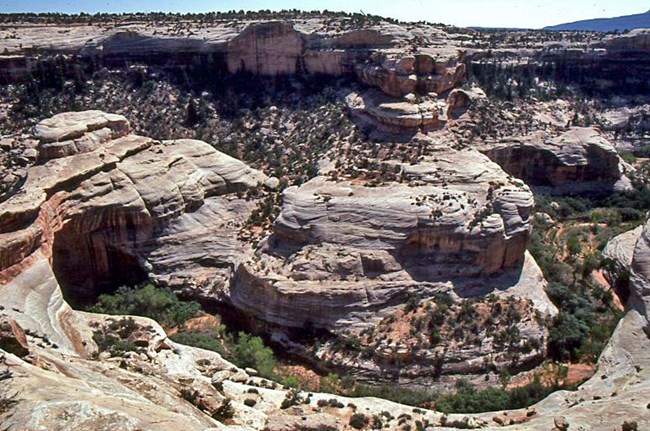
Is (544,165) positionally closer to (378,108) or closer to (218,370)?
(378,108)

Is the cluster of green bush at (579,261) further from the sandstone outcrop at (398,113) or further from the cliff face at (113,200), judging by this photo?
the cliff face at (113,200)

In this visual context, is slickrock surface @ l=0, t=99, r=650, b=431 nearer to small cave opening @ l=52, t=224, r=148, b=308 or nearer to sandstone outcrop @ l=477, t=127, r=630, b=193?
small cave opening @ l=52, t=224, r=148, b=308

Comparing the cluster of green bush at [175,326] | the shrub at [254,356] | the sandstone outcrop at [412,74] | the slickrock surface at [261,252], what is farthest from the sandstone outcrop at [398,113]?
the shrub at [254,356]

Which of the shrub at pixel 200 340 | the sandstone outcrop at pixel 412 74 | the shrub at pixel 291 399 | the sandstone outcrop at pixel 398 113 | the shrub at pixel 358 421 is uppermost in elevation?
the sandstone outcrop at pixel 412 74

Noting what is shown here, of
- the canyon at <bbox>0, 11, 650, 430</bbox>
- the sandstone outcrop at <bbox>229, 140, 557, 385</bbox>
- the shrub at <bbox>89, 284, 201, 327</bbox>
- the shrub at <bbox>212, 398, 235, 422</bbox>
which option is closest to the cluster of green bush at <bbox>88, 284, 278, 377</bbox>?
the shrub at <bbox>89, 284, 201, 327</bbox>

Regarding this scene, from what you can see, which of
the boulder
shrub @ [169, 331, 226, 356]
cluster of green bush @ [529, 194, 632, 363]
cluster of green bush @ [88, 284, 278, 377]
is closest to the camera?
the boulder

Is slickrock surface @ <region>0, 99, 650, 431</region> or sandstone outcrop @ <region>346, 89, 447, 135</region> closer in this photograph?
slickrock surface @ <region>0, 99, 650, 431</region>
